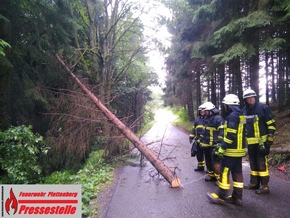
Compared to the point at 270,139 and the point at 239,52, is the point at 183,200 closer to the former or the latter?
the point at 270,139

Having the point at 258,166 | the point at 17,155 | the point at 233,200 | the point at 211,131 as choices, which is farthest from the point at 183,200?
the point at 17,155

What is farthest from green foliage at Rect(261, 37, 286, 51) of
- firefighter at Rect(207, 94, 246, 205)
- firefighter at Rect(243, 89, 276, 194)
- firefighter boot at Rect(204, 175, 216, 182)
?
firefighter boot at Rect(204, 175, 216, 182)

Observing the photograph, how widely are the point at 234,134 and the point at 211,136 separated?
1.64 meters

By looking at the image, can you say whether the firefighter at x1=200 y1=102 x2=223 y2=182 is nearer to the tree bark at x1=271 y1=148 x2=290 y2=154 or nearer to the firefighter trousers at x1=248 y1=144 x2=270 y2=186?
the firefighter trousers at x1=248 y1=144 x2=270 y2=186

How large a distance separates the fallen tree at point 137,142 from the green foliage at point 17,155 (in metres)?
2.90

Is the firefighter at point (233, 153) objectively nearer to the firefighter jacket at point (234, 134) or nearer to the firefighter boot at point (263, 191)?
the firefighter jacket at point (234, 134)

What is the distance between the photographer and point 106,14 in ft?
34.9

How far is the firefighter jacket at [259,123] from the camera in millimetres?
5367

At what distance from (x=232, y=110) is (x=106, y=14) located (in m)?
7.99

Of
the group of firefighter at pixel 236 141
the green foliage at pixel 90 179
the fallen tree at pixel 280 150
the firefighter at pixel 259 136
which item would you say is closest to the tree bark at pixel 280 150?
the fallen tree at pixel 280 150

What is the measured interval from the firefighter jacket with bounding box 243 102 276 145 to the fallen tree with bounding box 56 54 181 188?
2.23m

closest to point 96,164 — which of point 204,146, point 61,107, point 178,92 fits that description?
point 61,107

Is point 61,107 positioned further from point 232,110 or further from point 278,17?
point 278,17

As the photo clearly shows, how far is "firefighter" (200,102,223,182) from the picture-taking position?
6.30m
